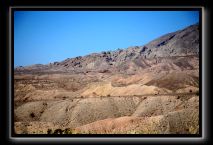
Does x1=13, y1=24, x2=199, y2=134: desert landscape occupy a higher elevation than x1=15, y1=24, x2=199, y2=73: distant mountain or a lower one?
lower

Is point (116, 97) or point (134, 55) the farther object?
point (134, 55)

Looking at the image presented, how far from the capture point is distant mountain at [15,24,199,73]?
4584 cm

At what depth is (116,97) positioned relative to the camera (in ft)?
65.8

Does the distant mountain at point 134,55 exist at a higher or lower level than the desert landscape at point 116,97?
higher

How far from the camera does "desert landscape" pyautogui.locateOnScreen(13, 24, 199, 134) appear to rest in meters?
12.6

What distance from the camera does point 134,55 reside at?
52031 mm

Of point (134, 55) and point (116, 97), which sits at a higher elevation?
point (134, 55)

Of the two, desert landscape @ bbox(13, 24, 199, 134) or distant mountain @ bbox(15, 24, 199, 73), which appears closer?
desert landscape @ bbox(13, 24, 199, 134)

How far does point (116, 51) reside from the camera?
53.0 metres

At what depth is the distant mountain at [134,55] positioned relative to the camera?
45.8 meters

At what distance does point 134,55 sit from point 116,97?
106 ft

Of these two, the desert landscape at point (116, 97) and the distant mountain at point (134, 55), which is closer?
the desert landscape at point (116, 97)
